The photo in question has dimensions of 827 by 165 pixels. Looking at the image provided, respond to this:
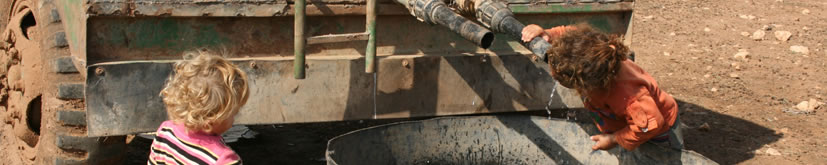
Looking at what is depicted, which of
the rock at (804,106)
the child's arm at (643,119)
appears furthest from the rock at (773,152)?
the child's arm at (643,119)

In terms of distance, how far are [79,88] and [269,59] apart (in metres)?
0.70

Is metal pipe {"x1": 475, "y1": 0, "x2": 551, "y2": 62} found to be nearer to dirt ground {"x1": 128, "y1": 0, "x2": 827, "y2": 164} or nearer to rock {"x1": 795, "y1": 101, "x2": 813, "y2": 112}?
dirt ground {"x1": 128, "y1": 0, "x2": 827, "y2": 164}

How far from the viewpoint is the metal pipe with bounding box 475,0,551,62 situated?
9.14 feet

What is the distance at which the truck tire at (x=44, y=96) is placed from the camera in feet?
11.2

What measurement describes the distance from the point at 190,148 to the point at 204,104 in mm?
193

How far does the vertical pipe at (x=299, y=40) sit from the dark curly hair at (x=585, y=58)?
838 mm

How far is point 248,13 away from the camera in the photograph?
3232 millimetres

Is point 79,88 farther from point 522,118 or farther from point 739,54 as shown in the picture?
point 739,54

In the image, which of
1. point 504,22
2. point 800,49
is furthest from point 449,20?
point 800,49

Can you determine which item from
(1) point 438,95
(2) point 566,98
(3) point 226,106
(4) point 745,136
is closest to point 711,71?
(4) point 745,136

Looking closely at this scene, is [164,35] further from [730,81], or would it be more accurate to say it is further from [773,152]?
[730,81]

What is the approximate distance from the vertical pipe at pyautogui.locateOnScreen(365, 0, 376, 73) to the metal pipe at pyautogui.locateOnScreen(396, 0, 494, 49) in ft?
0.47

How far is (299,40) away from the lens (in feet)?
10.3

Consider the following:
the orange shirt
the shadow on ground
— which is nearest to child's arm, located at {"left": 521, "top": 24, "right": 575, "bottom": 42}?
the orange shirt
